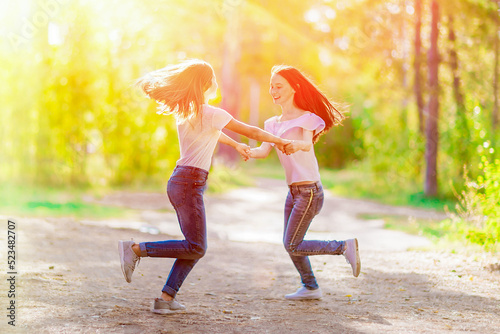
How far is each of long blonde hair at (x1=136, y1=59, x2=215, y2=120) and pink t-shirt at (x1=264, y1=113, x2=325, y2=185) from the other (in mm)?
753

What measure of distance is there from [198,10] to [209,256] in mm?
16952

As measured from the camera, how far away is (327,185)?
77.7 ft

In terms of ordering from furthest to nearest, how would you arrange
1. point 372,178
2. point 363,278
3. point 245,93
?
point 245,93, point 372,178, point 363,278

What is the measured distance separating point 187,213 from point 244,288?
5.36 feet

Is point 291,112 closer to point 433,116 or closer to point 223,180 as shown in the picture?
point 433,116

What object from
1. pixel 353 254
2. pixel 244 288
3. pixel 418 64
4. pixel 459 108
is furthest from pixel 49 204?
pixel 418 64

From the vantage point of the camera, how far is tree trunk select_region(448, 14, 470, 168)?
14758 mm

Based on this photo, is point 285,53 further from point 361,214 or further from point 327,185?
point 361,214

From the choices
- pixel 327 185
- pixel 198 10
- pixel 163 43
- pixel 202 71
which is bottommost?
pixel 327 185

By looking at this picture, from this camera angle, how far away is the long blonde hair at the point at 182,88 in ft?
15.4

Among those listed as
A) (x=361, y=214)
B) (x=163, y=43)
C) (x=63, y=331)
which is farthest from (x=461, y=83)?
(x=63, y=331)

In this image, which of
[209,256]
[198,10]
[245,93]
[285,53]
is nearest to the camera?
[209,256]

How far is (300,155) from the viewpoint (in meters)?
5.18

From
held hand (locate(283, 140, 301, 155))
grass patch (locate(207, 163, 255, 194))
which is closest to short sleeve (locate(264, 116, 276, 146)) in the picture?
held hand (locate(283, 140, 301, 155))
